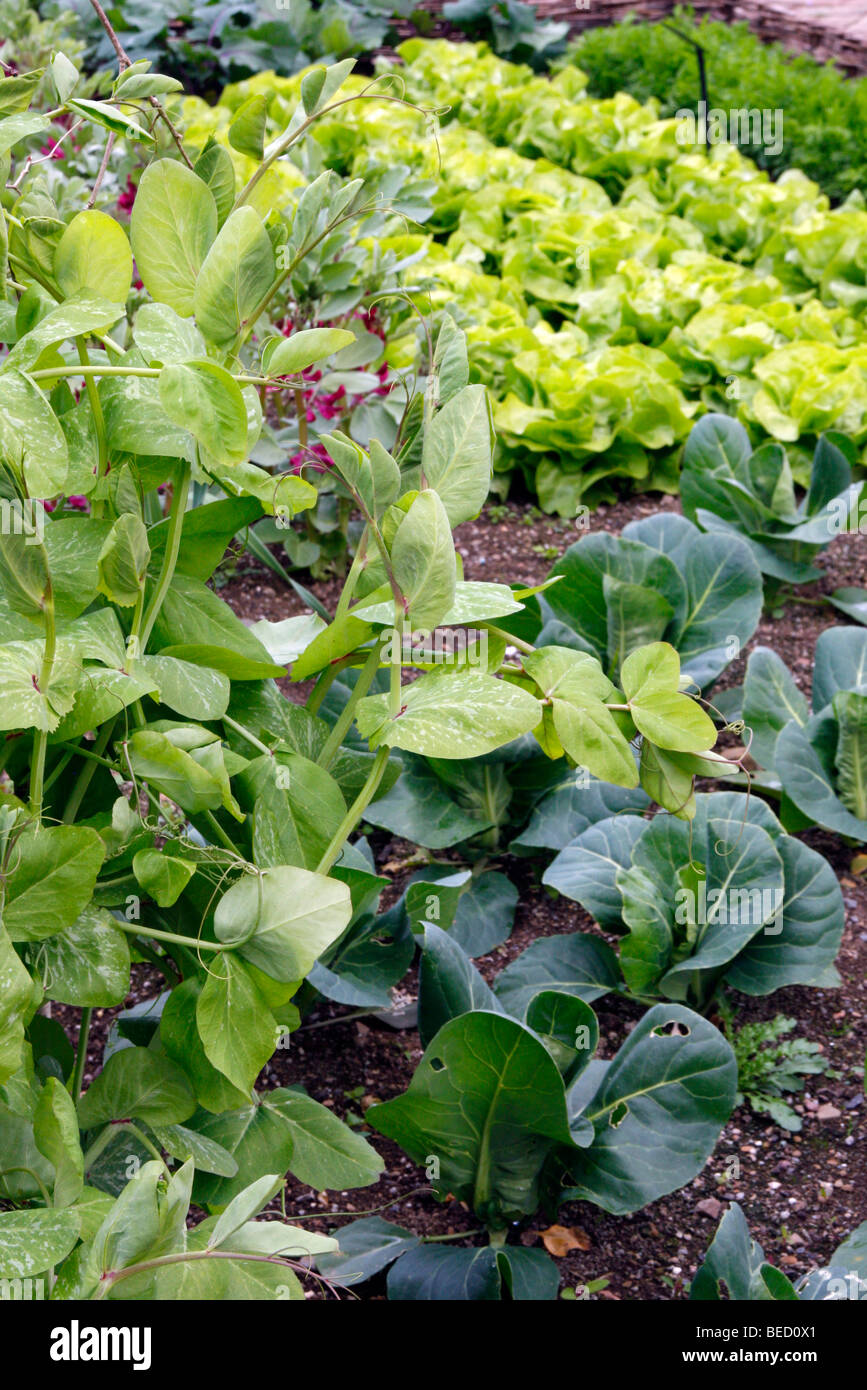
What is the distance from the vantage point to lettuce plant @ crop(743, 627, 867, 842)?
6.48 feet

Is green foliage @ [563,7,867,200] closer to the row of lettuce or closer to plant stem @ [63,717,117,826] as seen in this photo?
the row of lettuce

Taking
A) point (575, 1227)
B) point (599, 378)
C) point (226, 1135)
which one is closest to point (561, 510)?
point (599, 378)

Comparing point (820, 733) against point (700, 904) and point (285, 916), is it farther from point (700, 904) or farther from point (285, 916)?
point (285, 916)

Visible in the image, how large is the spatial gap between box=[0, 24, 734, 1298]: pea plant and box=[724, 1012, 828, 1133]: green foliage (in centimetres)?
90

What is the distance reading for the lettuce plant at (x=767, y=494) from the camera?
2588 millimetres

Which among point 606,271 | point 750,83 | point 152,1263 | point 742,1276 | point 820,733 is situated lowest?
point 742,1276

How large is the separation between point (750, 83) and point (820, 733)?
13.4ft

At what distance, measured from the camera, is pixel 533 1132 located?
1.37 metres

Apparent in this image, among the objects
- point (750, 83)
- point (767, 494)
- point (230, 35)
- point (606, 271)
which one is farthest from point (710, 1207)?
point (230, 35)

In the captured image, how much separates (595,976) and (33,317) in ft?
4.15

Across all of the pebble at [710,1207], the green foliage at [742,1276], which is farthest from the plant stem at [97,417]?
the pebble at [710,1207]

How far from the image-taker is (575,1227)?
5.14 feet

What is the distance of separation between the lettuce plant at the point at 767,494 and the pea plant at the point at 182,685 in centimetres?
173
